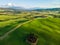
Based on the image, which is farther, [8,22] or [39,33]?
[8,22]

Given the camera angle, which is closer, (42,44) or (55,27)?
(42,44)

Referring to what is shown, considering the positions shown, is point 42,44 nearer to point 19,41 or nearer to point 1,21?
point 19,41

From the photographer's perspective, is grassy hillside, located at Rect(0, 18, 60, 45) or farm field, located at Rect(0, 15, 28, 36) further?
farm field, located at Rect(0, 15, 28, 36)

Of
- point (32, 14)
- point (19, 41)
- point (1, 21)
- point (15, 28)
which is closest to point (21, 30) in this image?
point (15, 28)

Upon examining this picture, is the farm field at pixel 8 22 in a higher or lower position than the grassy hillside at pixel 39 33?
higher

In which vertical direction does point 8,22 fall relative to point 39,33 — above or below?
above

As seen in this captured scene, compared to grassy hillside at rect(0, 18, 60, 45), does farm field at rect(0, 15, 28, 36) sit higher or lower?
higher

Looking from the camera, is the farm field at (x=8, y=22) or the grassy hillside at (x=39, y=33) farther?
the farm field at (x=8, y=22)

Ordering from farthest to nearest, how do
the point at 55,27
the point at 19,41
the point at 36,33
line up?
the point at 55,27
the point at 36,33
the point at 19,41
